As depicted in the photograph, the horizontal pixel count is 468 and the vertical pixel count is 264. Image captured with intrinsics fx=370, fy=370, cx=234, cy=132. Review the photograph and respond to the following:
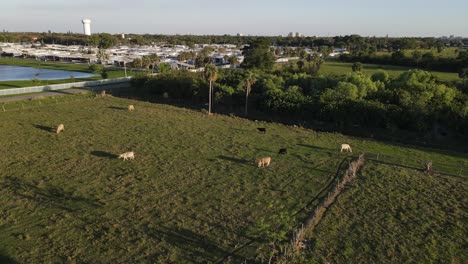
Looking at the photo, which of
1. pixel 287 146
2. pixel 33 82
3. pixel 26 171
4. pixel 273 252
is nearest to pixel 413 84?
pixel 287 146

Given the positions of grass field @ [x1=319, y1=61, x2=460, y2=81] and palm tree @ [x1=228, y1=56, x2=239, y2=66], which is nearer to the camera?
grass field @ [x1=319, y1=61, x2=460, y2=81]

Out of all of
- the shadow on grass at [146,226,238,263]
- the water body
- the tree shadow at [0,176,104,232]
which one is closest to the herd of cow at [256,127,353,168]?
the shadow on grass at [146,226,238,263]

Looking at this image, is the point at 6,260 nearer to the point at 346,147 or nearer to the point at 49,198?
the point at 49,198

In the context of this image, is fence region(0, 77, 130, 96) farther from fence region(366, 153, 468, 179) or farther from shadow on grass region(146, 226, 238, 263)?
fence region(366, 153, 468, 179)

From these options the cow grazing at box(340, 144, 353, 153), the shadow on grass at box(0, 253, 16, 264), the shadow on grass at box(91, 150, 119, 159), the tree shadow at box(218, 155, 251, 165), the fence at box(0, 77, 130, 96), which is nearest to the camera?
the shadow on grass at box(0, 253, 16, 264)

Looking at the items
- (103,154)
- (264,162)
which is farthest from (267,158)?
(103,154)

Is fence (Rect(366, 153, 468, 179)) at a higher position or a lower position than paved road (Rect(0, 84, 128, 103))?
lower
